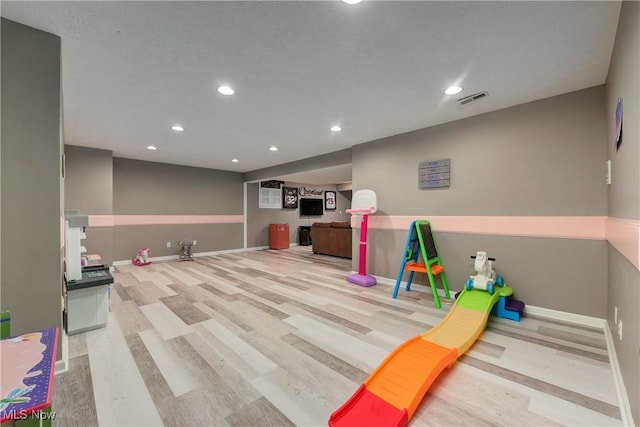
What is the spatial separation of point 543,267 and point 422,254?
123 centimetres

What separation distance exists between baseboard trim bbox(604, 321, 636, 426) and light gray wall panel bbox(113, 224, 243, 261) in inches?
285

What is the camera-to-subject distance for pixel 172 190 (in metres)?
6.31

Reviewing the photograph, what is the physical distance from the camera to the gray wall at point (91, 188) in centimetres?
462

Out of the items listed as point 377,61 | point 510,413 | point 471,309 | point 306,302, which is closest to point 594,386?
point 510,413

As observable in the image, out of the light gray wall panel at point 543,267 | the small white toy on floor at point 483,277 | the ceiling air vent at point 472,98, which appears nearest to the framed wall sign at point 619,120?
the ceiling air vent at point 472,98

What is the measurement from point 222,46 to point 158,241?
5.61 meters

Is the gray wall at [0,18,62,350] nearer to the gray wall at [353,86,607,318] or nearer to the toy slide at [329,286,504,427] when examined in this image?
the toy slide at [329,286,504,427]

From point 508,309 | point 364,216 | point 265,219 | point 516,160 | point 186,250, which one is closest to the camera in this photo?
point 508,309

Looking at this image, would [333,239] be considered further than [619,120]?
Yes

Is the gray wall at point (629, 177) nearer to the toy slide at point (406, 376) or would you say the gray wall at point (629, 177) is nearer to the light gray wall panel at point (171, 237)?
the toy slide at point (406, 376)

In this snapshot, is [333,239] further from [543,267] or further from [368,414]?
[368,414]

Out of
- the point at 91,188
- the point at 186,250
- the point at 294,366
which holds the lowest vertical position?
the point at 294,366

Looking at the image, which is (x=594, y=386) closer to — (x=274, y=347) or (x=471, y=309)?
(x=471, y=309)

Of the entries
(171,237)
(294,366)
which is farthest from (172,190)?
(294,366)
